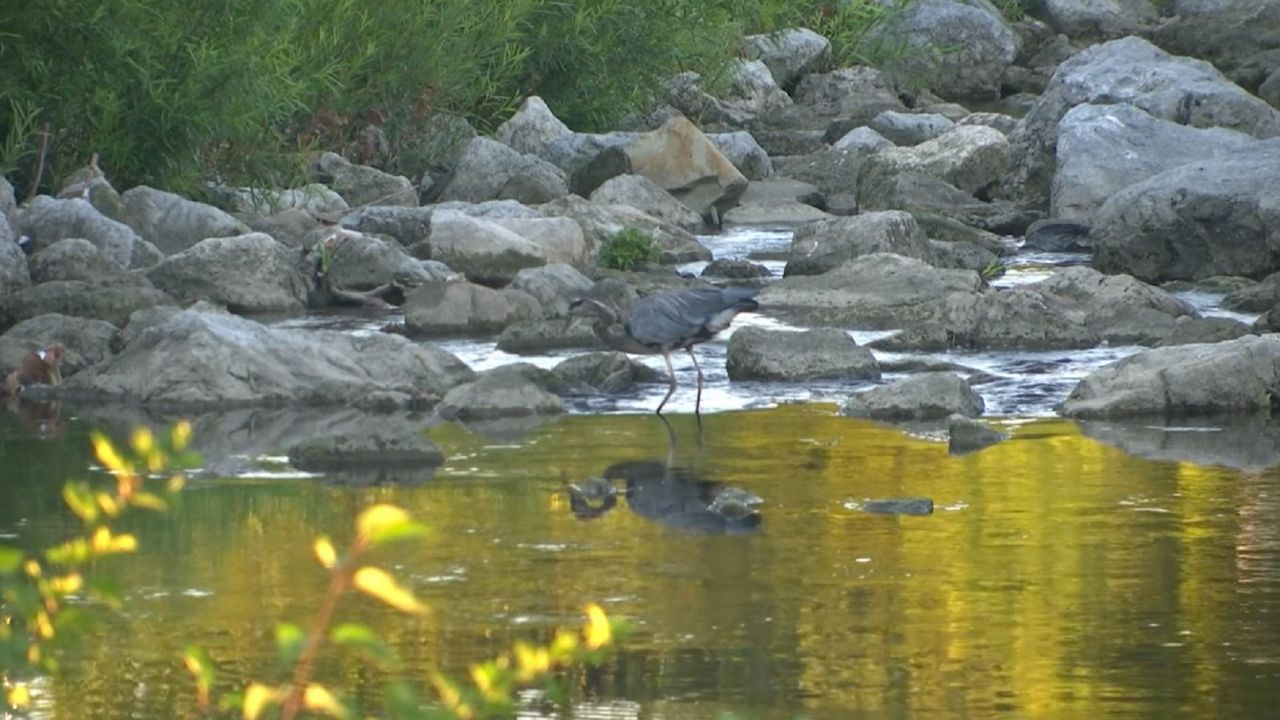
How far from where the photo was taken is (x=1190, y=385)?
409 inches

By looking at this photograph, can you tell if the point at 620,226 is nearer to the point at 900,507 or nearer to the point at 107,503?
the point at 900,507

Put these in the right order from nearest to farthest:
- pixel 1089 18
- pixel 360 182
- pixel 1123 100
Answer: pixel 360 182 < pixel 1123 100 < pixel 1089 18

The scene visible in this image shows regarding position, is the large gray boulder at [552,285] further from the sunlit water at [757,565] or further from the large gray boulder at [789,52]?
the large gray boulder at [789,52]

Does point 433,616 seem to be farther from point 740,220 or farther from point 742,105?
point 742,105

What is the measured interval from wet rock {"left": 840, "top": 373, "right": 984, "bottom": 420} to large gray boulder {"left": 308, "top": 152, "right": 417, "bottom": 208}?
9.10 metres

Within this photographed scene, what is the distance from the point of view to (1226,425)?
10023 mm

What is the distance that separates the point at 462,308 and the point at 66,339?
8.22 feet

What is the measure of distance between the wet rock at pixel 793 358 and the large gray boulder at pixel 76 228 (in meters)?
4.71

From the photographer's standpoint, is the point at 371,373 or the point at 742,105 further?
the point at 742,105

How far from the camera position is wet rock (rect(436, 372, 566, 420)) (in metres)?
10.5

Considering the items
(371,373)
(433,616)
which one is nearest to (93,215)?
(371,373)

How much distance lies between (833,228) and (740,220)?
12.6 ft

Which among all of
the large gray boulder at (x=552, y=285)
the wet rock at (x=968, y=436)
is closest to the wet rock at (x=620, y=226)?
the large gray boulder at (x=552, y=285)

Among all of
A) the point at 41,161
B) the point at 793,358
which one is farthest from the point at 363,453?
the point at 41,161
